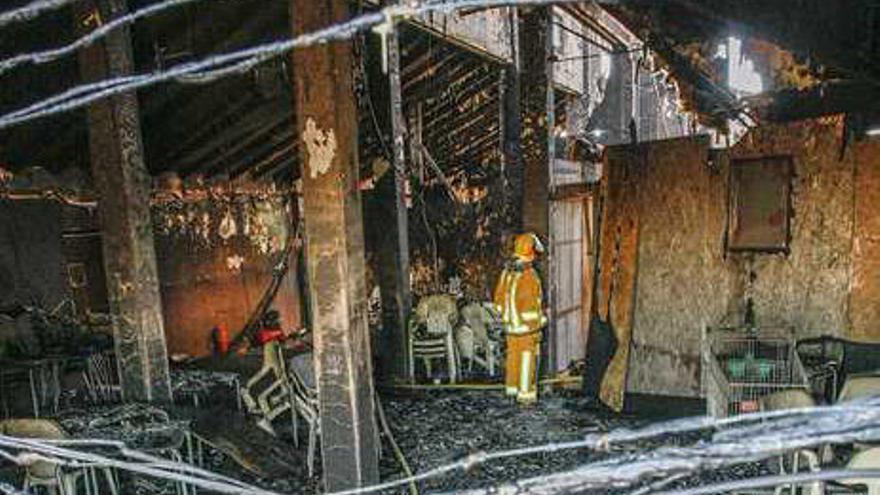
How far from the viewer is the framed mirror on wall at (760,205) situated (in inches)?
277

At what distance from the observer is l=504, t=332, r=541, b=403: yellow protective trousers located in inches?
329

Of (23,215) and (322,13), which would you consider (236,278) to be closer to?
(23,215)

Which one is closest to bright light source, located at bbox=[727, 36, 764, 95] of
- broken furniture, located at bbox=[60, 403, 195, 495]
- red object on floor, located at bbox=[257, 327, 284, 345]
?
broken furniture, located at bbox=[60, 403, 195, 495]

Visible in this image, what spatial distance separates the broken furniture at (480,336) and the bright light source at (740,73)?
5.95m

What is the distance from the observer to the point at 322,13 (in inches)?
201

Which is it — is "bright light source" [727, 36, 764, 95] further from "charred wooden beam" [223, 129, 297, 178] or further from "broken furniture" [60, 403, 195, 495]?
"broken furniture" [60, 403, 195, 495]

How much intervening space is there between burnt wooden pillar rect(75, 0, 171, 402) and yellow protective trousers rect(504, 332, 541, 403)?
466 cm

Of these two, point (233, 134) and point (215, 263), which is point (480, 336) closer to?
point (233, 134)

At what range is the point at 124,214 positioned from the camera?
6324mm

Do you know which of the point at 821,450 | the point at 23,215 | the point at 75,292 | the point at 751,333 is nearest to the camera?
the point at 821,450

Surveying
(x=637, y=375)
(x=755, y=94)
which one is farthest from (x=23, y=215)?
(x=755, y=94)

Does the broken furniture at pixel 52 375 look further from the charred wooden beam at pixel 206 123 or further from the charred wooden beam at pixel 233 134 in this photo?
the charred wooden beam at pixel 233 134

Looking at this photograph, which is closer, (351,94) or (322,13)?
(322,13)

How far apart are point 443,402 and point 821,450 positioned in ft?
17.4
